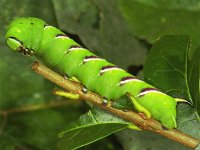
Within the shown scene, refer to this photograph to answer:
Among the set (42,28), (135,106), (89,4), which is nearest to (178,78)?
(135,106)

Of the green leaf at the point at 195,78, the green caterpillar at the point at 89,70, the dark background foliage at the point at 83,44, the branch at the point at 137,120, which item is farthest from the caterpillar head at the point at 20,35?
the dark background foliage at the point at 83,44

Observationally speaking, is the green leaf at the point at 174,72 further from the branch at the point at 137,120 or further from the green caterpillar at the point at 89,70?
the branch at the point at 137,120

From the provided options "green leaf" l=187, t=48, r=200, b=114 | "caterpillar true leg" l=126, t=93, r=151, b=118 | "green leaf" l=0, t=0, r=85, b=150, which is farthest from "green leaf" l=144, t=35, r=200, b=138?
"green leaf" l=0, t=0, r=85, b=150

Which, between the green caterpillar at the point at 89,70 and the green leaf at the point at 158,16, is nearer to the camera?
the green caterpillar at the point at 89,70

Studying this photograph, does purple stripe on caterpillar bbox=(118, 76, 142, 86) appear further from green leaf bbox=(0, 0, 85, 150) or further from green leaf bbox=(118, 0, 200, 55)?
green leaf bbox=(118, 0, 200, 55)

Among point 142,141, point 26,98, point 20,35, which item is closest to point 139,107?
point 20,35

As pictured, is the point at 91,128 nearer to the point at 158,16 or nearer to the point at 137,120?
the point at 137,120
